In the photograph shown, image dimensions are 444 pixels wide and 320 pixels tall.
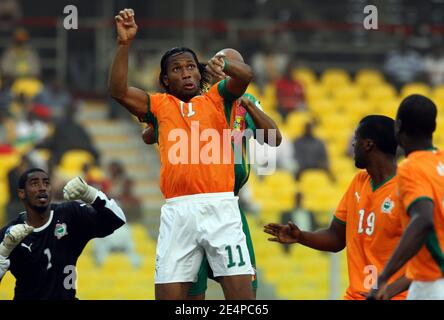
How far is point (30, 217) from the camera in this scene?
8484 mm

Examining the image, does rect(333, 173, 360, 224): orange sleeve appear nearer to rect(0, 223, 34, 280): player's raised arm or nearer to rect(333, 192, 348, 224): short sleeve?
rect(333, 192, 348, 224): short sleeve

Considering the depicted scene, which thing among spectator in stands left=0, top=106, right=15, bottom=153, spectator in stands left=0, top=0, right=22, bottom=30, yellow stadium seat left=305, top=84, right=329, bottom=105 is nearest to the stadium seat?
yellow stadium seat left=305, top=84, right=329, bottom=105

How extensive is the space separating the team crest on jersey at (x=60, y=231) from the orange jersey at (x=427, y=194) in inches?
114

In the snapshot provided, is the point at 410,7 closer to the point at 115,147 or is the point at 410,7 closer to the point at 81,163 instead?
the point at 115,147

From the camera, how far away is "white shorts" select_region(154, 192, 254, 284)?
734cm

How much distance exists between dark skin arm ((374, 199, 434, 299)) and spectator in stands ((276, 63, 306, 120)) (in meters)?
12.8

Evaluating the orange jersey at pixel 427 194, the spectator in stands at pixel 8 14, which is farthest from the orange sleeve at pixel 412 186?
the spectator in stands at pixel 8 14

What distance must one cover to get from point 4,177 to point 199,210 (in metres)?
8.86

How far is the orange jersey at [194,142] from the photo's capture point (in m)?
7.38

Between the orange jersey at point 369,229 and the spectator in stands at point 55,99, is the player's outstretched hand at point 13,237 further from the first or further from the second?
the spectator in stands at point 55,99

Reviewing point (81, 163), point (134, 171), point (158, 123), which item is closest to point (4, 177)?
point (81, 163)

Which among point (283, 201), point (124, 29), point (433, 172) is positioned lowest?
point (283, 201)

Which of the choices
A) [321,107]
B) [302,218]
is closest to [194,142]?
[302,218]

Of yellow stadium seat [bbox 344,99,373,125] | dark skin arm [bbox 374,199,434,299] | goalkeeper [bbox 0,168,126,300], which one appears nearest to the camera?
dark skin arm [bbox 374,199,434,299]
